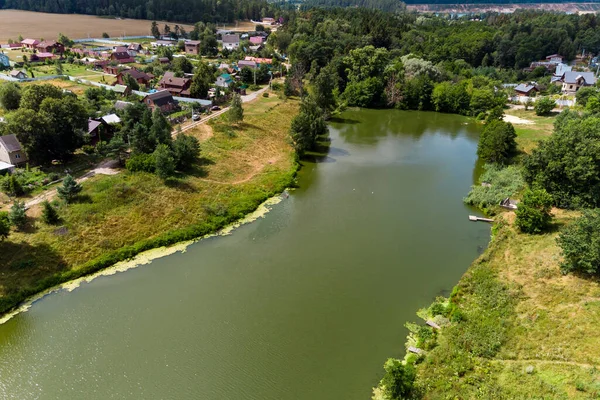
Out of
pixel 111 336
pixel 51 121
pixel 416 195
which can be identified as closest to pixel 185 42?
pixel 51 121

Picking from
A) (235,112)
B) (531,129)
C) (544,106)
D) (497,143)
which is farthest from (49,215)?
(544,106)

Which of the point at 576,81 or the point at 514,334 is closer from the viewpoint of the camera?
the point at 514,334

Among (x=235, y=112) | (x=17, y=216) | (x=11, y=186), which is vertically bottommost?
(x=17, y=216)

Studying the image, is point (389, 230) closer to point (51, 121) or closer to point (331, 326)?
point (331, 326)

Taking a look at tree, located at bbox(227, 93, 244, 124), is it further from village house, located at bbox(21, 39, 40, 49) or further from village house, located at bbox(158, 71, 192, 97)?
village house, located at bbox(21, 39, 40, 49)

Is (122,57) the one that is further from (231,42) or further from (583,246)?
(583,246)

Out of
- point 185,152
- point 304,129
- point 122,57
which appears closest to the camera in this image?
point 185,152

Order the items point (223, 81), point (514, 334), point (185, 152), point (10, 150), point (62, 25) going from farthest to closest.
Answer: point (62, 25) → point (223, 81) → point (185, 152) → point (10, 150) → point (514, 334)
